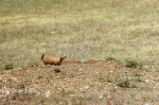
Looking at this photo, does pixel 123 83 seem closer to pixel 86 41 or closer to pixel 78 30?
pixel 86 41

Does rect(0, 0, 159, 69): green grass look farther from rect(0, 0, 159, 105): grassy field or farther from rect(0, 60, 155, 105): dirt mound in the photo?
rect(0, 60, 155, 105): dirt mound

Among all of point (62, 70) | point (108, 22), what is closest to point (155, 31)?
point (108, 22)

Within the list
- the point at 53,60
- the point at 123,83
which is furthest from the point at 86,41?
the point at 123,83

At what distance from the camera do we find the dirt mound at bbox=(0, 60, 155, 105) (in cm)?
829

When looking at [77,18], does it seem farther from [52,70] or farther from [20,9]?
[52,70]

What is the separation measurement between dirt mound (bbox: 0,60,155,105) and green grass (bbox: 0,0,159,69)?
4.18 meters

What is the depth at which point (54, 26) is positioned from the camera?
2595 cm

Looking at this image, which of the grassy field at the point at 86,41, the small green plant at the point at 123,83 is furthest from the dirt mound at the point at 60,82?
the small green plant at the point at 123,83

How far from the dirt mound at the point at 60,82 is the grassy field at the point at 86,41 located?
1.1 inches

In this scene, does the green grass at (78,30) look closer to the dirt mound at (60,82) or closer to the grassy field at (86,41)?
the grassy field at (86,41)

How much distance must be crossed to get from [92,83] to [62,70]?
1.32 meters

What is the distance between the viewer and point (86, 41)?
2014 centimetres

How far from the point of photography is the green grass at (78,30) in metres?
16.9

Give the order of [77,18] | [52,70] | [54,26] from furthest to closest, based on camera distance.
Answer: [77,18]
[54,26]
[52,70]
